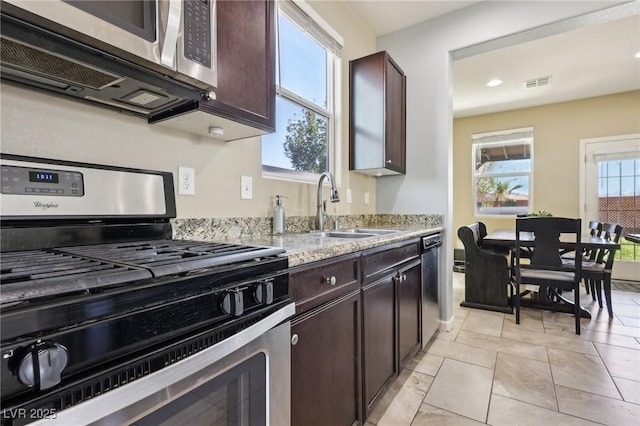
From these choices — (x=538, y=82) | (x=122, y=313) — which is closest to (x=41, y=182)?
(x=122, y=313)

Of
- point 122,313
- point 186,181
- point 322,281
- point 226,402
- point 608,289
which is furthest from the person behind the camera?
point 608,289

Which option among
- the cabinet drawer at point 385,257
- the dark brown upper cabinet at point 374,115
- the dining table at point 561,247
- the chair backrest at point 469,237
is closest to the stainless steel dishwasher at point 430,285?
the cabinet drawer at point 385,257

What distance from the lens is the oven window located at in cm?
62

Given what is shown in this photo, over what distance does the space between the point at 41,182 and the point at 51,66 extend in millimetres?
325

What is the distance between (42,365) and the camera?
430 millimetres

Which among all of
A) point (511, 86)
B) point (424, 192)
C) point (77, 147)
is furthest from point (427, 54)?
point (77, 147)

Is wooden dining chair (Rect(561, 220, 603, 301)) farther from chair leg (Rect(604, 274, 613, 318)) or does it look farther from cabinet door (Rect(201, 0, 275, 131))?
cabinet door (Rect(201, 0, 275, 131))

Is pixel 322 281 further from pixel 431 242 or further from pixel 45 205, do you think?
pixel 431 242

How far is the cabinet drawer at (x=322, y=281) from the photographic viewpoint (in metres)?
1.04

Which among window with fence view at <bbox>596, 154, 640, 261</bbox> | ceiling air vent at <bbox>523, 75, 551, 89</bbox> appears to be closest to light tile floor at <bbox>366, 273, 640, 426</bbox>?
window with fence view at <bbox>596, 154, 640, 261</bbox>

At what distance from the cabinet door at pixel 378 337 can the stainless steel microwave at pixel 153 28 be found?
112cm

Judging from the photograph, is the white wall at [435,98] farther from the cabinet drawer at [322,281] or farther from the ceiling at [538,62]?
the cabinet drawer at [322,281]

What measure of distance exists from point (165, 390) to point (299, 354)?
0.52 metres

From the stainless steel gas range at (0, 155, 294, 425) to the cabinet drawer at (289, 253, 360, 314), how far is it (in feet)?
0.29
